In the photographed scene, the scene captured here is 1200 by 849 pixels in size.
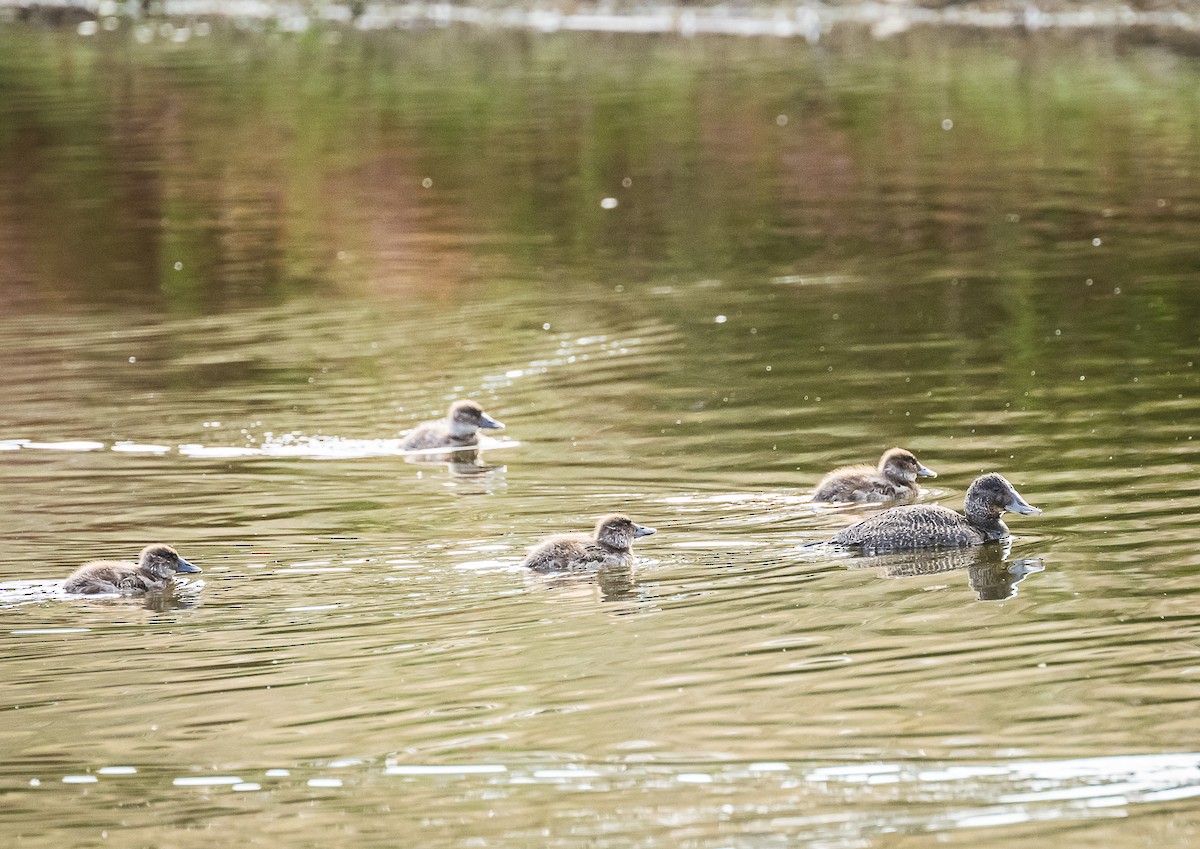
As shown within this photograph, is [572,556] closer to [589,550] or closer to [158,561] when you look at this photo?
[589,550]

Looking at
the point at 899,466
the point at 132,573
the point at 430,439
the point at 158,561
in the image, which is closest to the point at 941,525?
the point at 899,466

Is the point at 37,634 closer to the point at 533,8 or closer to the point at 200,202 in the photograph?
the point at 200,202

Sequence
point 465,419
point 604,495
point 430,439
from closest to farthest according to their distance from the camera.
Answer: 1. point 604,495
2. point 430,439
3. point 465,419

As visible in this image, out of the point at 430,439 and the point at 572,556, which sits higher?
the point at 572,556

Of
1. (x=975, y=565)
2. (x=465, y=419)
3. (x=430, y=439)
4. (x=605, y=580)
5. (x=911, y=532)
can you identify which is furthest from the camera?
(x=465, y=419)

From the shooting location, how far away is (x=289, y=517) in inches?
444

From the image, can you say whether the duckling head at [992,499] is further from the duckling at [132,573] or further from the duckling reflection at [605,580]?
the duckling at [132,573]

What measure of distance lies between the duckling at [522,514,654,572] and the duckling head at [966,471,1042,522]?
1661 mm

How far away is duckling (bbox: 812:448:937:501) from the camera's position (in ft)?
36.4

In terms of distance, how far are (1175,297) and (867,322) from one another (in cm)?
260

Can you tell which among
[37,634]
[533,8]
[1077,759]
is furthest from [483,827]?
[533,8]

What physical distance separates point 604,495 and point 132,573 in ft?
9.23

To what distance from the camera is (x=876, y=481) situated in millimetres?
11141

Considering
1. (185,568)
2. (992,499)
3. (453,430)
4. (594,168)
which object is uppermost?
(992,499)
